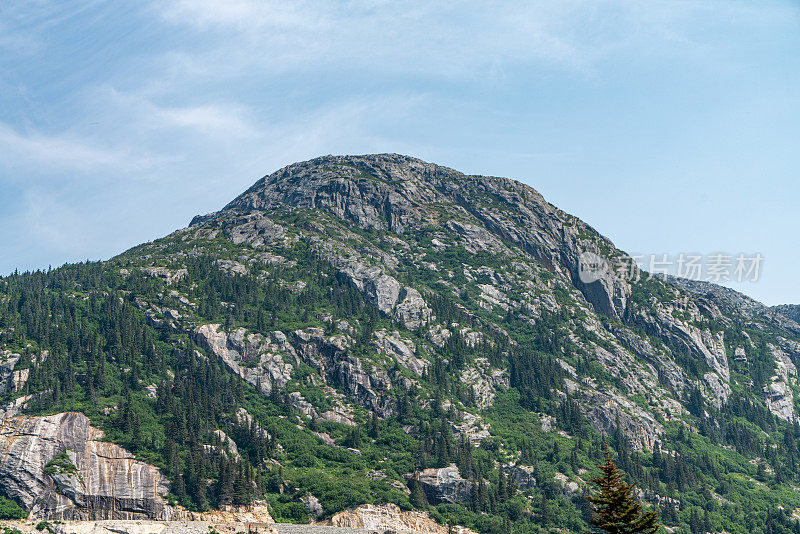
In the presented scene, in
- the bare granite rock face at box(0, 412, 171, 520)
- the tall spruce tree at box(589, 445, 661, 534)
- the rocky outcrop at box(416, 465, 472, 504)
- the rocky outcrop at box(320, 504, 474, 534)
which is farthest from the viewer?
the rocky outcrop at box(416, 465, 472, 504)

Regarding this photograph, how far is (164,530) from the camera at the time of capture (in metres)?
149

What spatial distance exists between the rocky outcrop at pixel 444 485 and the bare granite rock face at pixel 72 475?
70158mm

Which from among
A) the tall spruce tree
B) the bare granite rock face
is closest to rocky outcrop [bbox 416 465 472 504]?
the bare granite rock face

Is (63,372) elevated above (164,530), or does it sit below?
above

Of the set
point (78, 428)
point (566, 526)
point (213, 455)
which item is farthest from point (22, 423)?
point (566, 526)

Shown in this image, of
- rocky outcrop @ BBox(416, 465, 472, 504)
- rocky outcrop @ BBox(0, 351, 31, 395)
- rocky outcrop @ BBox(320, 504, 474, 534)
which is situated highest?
rocky outcrop @ BBox(0, 351, 31, 395)

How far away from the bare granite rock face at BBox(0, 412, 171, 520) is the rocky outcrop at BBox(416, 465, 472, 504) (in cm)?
7016

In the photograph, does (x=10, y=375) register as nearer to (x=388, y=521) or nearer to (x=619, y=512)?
(x=388, y=521)

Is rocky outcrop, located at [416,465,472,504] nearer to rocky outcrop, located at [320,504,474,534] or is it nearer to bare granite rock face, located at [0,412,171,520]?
rocky outcrop, located at [320,504,474,534]

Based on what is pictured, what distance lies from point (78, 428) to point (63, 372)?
30.1m

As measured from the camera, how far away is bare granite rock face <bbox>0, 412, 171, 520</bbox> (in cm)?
15100

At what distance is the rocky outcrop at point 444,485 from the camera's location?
615ft

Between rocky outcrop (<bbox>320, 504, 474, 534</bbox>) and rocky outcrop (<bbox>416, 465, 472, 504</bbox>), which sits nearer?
rocky outcrop (<bbox>320, 504, 474, 534</bbox>)

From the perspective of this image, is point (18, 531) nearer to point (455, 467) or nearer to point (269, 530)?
point (269, 530)
